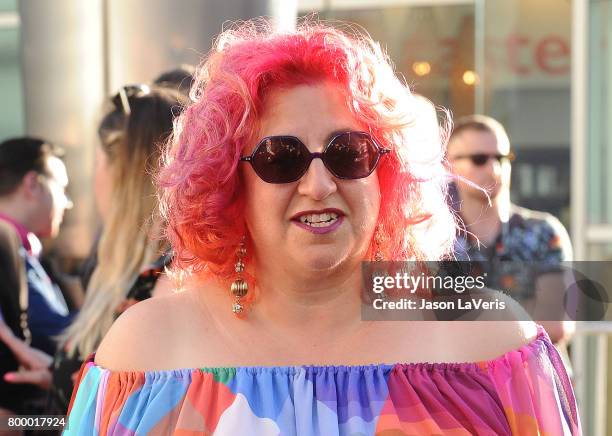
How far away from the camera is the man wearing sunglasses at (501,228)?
143 inches

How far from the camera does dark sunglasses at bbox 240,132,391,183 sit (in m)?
2.04

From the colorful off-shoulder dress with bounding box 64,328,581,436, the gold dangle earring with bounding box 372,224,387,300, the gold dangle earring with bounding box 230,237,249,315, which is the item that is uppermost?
the gold dangle earring with bounding box 372,224,387,300

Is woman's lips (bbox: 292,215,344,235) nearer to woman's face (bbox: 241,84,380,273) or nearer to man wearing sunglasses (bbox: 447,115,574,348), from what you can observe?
woman's face (bbox: 241,84,380,273)

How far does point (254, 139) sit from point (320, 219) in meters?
0.25

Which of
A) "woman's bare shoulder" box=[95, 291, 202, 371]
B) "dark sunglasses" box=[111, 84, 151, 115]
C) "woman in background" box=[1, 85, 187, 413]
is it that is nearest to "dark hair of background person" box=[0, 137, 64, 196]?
"woman in background" box=[1, 85, 187, 413]

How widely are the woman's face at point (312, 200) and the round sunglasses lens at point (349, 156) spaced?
0.06ft

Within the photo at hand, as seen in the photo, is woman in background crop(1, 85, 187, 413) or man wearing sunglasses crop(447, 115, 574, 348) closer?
woman in background crop(1, 85, 187, 413)

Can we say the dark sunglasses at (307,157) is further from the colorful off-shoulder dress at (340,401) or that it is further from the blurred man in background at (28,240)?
the blurred man in background at (28,240)

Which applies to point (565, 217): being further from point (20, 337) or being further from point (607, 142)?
point (20, 337)

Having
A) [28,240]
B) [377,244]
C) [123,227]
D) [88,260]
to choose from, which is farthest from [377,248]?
[28,240]

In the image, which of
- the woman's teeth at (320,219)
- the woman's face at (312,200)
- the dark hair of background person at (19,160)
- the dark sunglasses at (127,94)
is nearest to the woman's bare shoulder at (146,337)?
the woman's face at (312,200)

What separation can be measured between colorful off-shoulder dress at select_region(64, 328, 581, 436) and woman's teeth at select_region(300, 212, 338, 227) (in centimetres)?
31

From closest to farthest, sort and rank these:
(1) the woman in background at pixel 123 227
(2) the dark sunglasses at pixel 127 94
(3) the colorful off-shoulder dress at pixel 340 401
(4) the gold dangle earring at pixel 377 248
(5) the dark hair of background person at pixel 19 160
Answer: (3) the colorful off-shoulder dress at pixel 340 401, (4) the gold dangle earring at pixel 377 248, (1) the woman in background at pixel 123 227, (2) the dark sunglasses at pixel 127 94, (5) the dark hair of background person at pixel 19 160

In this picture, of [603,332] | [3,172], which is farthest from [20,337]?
[603,332]
